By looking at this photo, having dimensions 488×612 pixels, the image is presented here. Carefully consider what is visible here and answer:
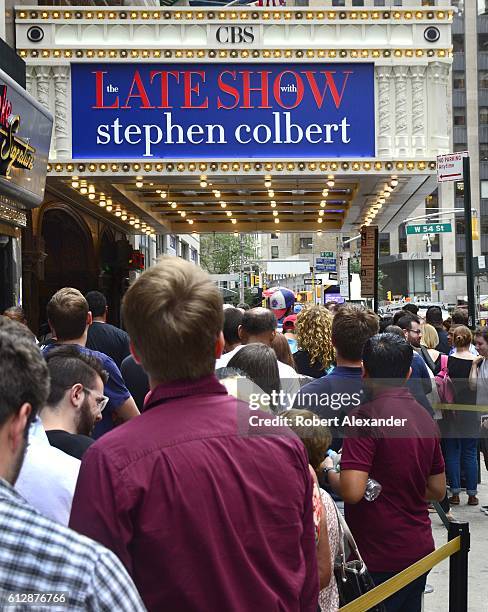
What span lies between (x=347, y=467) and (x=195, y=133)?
464 inches

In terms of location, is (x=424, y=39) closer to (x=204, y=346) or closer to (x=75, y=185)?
(x=75, y=185)

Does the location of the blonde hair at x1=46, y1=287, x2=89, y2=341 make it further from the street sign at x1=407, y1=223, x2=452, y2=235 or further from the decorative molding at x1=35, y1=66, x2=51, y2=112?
the street sign at x1=407, y1=223, x2=452, y2=235

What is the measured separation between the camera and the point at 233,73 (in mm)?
14555

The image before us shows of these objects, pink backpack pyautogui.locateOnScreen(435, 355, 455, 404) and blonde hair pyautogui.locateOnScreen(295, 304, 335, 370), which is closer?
blonde hair pyautogui.locateOnScreen(295, 304, 335, 370)

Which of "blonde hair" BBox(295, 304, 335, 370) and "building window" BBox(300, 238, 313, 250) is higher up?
"building window" BBox(300, 238, 313, 250)

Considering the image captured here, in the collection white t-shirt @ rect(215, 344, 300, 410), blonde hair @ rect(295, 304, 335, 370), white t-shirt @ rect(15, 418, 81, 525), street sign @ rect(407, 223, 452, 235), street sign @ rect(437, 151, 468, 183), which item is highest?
street sign @ rect(437, 151, 468, 183)

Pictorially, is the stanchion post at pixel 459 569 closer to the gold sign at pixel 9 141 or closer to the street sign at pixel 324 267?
the gold sign at pixel 9 141

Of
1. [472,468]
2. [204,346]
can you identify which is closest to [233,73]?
[472,468]

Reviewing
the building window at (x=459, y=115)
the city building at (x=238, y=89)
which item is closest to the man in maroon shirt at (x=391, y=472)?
the city building at (x=238, y=89)

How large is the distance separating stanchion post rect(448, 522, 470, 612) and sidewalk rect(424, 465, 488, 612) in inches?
61.3

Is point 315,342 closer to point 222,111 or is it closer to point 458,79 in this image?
point 222,111

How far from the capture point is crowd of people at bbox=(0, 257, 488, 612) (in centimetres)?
156

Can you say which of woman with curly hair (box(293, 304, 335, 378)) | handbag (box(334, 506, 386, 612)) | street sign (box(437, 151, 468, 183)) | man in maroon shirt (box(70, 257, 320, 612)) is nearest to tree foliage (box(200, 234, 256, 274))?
street sign (box(437, 151, 468, 183))

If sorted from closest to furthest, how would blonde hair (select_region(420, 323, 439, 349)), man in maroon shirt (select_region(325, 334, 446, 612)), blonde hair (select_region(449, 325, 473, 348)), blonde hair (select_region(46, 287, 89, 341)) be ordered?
man in maroon shirt (select_region(325, 334, 446, 612)) → blonde hair (select_region(46, 287, 89, 341)) → blonde hair (select_region(449, 325, 473, 348)) → blonde hair (select_region(420, 323, 439, 349))
